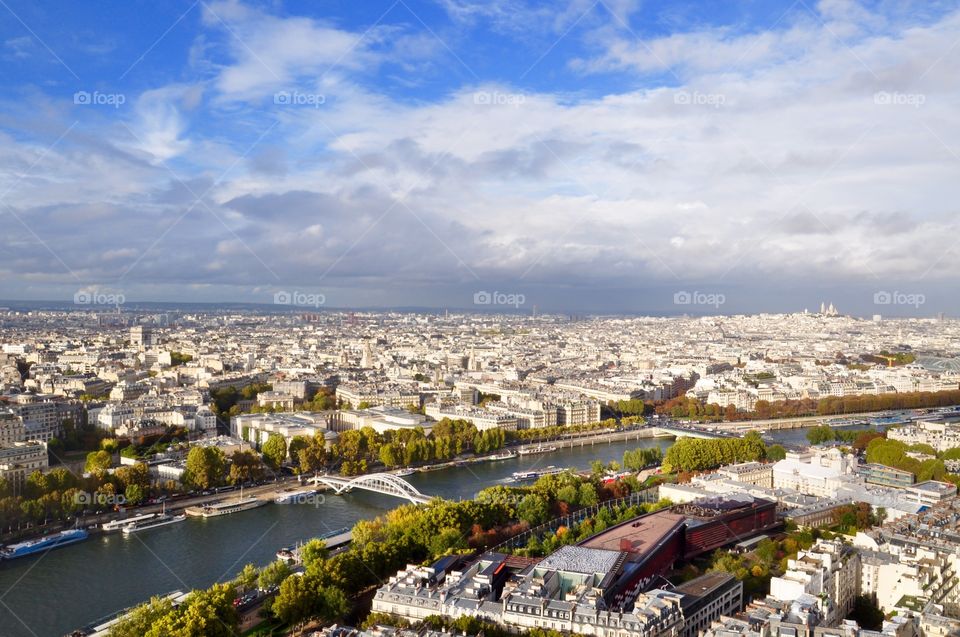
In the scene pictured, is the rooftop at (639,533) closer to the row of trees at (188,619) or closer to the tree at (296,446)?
the row of trees at (188,619)

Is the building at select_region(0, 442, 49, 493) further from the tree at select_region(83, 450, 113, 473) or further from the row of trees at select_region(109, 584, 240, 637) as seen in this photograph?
the row of trees at select_region(109, 584, 240, 637)

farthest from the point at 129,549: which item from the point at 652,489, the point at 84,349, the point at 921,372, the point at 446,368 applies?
the point at 921,372

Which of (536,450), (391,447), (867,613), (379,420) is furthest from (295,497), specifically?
(867,613)

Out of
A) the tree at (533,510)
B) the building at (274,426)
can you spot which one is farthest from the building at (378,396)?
the tree at (533,510)

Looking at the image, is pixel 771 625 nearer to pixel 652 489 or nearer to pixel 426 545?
pixel 426 545

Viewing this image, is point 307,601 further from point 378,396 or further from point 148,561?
point 378,396

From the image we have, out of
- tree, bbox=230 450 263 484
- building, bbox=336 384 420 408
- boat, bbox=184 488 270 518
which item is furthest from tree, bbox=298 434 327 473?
building, bbox=336 384 420 408
